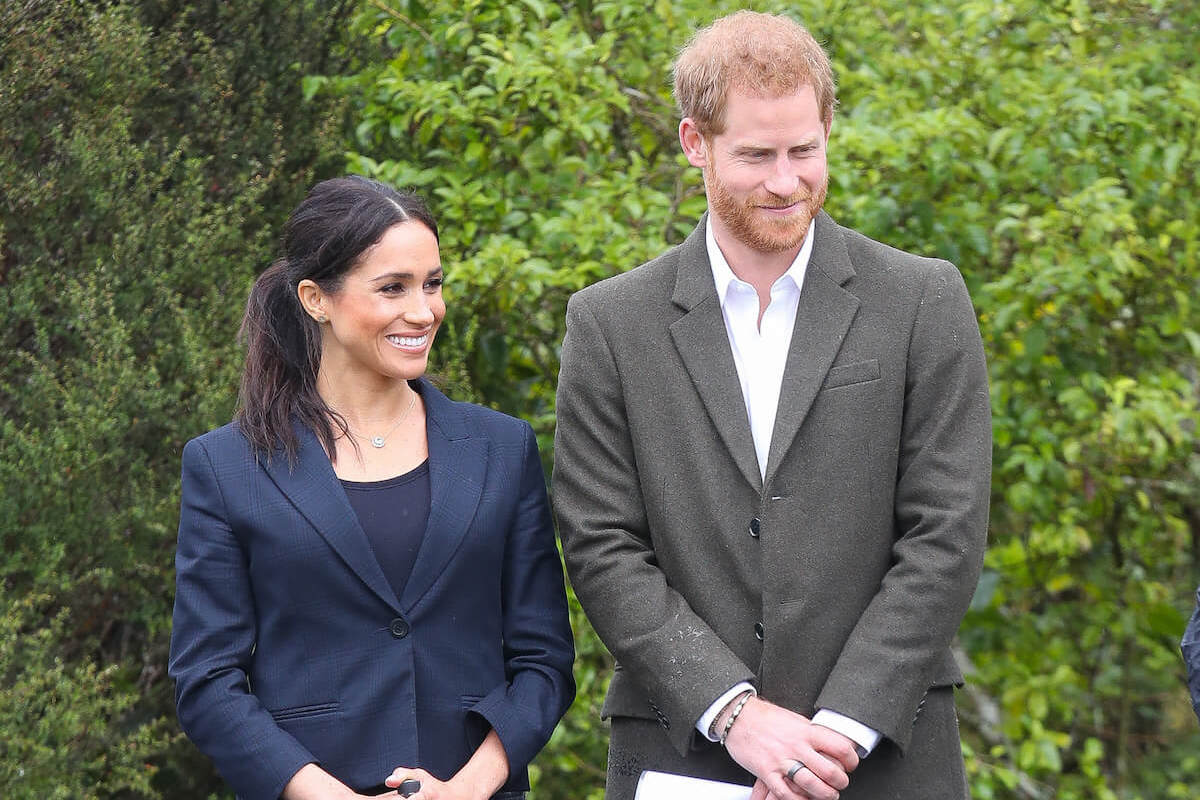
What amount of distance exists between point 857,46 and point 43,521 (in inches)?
113

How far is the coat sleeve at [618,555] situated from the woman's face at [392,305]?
0.28 metres

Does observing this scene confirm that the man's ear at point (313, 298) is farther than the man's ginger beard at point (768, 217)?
Yes

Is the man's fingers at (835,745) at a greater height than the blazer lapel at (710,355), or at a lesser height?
lesser

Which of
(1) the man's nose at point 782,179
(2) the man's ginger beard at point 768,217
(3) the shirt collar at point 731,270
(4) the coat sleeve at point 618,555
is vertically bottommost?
(4) the coat sleeve at point 618,555

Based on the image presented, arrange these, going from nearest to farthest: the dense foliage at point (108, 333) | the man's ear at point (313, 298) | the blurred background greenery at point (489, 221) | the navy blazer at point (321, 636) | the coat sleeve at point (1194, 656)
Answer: the coat sleeve at point (1194, 656)
the navy blazer at point (321, 636)
the man's ear at point (313, 298)
the dense foliage at point (108, 333)
the blurred background greenery at point (489, 221)

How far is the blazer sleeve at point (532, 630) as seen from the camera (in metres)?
2.82

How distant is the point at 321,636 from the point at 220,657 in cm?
18

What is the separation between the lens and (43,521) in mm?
4012

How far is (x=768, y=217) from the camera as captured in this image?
2643 mm

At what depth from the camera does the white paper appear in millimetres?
2646

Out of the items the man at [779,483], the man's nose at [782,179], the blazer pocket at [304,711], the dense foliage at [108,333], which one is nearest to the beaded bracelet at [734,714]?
the man at [779,483]

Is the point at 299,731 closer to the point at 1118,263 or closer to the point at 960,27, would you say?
the point at 1118,263

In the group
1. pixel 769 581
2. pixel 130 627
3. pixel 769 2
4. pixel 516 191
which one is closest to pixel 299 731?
pixel 769 581

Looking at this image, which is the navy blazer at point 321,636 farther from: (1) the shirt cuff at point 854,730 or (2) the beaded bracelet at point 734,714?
(1) the shirt cuff at point 854,730
